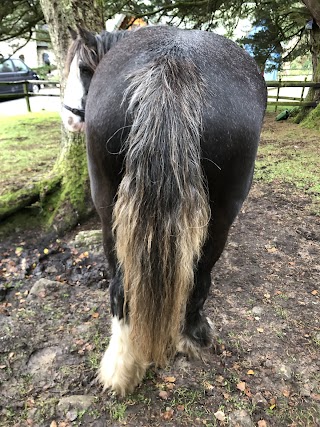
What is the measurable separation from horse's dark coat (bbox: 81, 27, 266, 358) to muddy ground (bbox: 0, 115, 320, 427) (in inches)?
24.2

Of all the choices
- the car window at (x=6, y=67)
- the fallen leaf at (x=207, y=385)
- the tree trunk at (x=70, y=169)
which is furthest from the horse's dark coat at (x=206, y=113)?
the car window at (x=6, y=67)

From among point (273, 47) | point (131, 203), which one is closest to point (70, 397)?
point (131, 203)

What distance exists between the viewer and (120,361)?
1779 mm

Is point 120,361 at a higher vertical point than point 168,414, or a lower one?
higher

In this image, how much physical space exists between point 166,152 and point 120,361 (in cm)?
117

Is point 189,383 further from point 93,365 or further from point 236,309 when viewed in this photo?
point 236,309

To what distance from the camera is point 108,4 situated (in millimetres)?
6621

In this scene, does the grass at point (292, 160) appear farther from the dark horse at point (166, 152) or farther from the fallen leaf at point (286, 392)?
the dark horse at point (166, 152)

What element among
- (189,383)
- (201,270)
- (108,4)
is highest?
(108,4)

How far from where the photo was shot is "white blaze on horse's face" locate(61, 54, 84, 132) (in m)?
1.80

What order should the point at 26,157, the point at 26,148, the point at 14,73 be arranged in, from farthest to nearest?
the point at 14,73 < the point at 26,148 < the point at 26,157

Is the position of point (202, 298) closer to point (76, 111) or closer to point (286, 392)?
point (286, 392)

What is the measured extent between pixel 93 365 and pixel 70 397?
0.23 metres

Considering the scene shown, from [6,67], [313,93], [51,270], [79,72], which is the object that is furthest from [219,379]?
[6,67]
